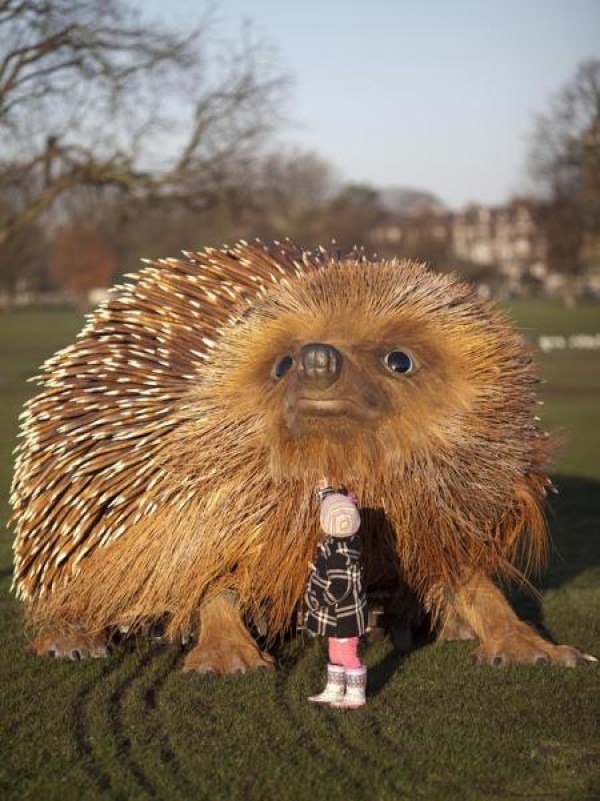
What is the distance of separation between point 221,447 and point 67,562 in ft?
4.37

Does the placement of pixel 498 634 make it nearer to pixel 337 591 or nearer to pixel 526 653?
pixel 526 653

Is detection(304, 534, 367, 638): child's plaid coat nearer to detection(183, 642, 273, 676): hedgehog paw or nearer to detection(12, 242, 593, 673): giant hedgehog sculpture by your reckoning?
detection(12, 242, 593, 673): giant hedgehog sculpture

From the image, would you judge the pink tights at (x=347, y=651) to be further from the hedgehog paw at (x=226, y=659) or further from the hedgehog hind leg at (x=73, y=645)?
the hedgehog hind leg at (x=73, y=645)

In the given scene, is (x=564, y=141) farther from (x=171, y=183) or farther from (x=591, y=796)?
(x=591, y=796)

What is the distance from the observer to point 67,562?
6.53 m

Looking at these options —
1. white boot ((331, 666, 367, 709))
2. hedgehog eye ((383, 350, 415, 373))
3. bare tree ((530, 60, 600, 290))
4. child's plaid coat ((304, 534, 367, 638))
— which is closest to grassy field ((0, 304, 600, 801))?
white boot ((331, 666, 367, 709))

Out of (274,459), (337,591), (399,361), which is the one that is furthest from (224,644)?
(399,361)

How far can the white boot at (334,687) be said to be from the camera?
18.5ft

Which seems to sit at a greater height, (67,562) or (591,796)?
(67,562)

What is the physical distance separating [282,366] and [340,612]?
116 centimetres

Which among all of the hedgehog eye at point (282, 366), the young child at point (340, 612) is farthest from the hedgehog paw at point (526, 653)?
the hedgehog eye at point (282, 366)

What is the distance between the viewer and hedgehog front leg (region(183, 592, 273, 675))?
6.09 metres

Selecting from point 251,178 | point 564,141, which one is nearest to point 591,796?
point 251,178

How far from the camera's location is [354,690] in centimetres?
562
